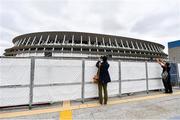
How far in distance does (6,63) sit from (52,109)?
216 centimetres

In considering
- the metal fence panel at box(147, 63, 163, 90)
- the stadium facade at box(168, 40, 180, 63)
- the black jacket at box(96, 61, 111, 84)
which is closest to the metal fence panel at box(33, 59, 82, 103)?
the black jacket at box(96, 61, 111, 84)

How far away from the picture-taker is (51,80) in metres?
4.77

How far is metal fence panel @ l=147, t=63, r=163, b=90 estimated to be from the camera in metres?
7.02

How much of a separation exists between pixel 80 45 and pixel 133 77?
37150mm

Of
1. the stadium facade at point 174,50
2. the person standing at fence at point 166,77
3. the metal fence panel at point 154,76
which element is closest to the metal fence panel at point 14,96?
the metal fence panel at point 154,76

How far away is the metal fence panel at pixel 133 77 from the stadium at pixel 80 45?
109 feet

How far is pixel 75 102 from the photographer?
527 cm

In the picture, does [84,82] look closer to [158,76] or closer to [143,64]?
[143,64]

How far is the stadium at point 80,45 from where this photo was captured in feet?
136

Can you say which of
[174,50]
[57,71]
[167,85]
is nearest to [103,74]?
[57,71]

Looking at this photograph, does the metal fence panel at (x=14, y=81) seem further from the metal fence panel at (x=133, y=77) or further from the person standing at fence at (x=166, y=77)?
the person standing at fence at (x=166, y=77)

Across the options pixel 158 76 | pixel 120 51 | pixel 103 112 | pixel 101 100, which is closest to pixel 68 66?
pixel 101 100

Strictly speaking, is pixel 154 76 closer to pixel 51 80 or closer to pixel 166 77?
pixel 166 77

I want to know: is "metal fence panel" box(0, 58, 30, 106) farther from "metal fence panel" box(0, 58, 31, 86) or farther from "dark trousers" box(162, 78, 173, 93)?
"dark trousers" box(162, 78, 173, 93)
